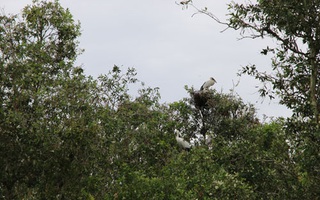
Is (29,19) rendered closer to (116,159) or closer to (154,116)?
(116,159)

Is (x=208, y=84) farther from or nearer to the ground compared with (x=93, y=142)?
farther from the ground

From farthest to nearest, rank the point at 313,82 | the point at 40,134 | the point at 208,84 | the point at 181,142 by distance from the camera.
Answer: the point at 208,84 → the point at 181,142 → the point at 40,134 → the point at 313,82

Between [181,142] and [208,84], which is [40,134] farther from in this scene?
[208,84]

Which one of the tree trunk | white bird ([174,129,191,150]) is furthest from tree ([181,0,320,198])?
white bird ([174,129,191,150])

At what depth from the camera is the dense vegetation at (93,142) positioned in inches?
588

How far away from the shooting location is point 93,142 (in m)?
17.9

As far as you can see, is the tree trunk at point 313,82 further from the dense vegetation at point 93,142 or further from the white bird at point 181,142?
the white bird at point 181,142

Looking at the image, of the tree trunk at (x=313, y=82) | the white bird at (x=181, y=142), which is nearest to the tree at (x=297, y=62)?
the tree trunk at (x=313, y=82)

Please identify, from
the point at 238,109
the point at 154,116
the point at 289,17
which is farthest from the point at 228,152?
the point at 289,17

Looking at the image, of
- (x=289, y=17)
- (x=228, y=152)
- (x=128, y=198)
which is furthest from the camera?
(x=228, y=152)

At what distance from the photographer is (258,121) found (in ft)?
122

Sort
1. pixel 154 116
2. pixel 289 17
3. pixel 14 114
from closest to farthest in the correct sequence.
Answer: pixel 289 17
pixel 14 114
pixel 154 116

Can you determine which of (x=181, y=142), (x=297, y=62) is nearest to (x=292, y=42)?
(x=297, y=62)

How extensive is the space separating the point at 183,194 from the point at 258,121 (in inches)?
736
